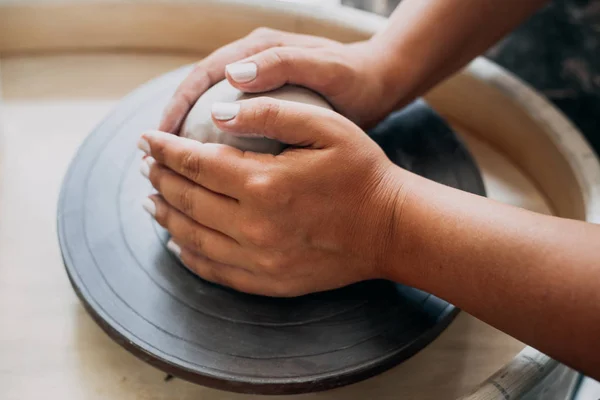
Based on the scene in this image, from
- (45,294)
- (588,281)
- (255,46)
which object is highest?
(255,46)

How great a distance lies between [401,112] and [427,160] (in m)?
0.12

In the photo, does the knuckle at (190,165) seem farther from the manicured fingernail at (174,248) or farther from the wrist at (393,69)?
the wrist at (393,69)

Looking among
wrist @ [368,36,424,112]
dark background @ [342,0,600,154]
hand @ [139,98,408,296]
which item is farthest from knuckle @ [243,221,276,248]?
dark background @ [342,0,600,154]

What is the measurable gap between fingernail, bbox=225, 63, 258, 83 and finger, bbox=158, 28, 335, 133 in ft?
0.34

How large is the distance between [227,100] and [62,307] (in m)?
0.45

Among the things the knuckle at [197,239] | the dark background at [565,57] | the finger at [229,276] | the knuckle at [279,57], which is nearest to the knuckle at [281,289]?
the finger at [229,276]

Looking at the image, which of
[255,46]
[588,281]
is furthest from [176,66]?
[588,281]

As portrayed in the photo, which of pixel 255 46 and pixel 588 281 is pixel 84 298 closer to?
pixel 255 46

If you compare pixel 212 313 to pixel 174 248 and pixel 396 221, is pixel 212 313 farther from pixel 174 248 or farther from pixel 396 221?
pixel 396 221

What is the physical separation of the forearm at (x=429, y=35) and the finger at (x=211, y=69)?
0.44 feet

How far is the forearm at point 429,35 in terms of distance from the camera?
109cm

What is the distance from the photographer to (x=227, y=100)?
0.93m

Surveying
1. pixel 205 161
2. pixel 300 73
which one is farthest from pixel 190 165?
pixel 300 73

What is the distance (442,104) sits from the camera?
141 cm
